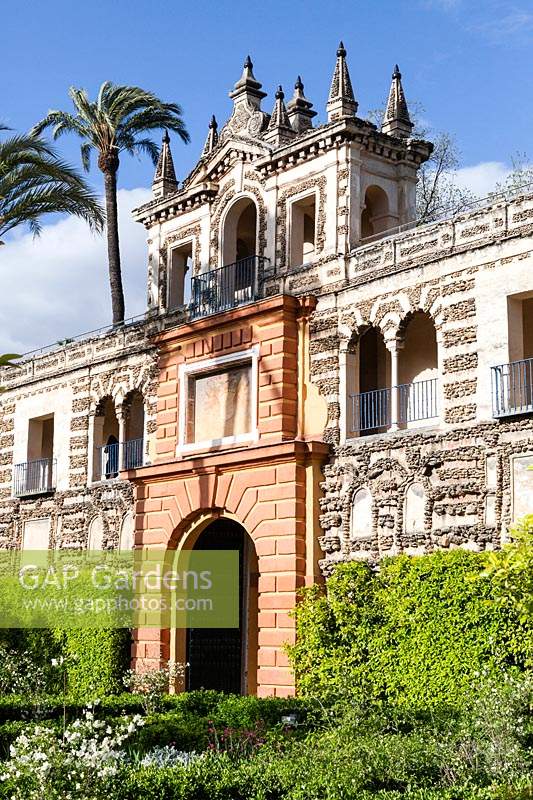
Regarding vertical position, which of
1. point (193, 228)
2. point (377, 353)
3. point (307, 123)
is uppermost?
point (307, 123)

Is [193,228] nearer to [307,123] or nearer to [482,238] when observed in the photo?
[307,123]

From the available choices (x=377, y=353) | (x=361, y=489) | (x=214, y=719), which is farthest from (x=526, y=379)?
(x=214, y=719)

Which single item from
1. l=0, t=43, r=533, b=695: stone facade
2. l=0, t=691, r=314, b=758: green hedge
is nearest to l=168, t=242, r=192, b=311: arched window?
l=0, t=43, r=533, b=695: stone facade

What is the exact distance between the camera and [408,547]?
62.8 feet

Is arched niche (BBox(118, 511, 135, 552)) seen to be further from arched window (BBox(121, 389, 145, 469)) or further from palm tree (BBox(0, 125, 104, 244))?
palm tree (BBox(0, 125, 104, 244))

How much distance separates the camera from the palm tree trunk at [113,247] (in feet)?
105

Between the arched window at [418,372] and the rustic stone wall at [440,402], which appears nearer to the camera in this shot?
the rustic stone wall at [440,402]

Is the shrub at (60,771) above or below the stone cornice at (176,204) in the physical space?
below

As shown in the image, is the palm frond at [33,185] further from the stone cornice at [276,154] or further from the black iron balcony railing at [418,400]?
the black iron balcony railing at [418,400]

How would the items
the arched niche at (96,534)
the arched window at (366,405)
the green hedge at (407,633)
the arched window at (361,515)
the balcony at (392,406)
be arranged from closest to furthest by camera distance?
the green hedge at (407,633)
the arched window at (361,515)
the balcony at (392,406)
the arched window at (366,405)
the arched niche at (96,534)

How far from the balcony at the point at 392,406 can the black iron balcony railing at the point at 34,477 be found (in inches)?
431

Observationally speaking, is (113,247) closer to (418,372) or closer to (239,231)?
(239,231)

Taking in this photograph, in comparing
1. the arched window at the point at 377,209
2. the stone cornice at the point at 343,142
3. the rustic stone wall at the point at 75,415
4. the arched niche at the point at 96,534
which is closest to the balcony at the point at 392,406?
the arched window at the point at 377,209

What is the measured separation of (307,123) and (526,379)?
939 centimetres
